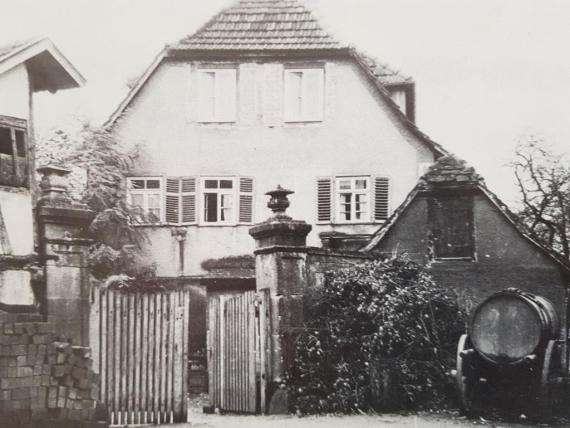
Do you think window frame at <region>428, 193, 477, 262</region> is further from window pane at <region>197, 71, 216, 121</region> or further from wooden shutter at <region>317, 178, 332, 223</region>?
window pane at <region>197, 71, 216, 121</region>

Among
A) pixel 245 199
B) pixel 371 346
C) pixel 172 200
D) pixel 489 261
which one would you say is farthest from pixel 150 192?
pixel 371 346

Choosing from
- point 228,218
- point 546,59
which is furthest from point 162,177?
point 546,59

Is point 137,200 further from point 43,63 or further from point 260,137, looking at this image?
point 43,63

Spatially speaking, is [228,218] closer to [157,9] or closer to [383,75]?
[383,75]

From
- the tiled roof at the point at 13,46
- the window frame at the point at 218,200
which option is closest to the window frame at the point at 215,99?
the window frame at the point at 218,200

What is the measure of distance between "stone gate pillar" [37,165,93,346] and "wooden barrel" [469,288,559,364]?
3.98 metres

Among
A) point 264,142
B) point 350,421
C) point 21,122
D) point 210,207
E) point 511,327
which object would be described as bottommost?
point 350,421

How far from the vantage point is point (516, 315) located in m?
8.34

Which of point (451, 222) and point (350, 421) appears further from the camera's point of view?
point (451, 222)

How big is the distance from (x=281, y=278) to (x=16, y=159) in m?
5.26

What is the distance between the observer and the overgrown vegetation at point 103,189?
48.3 feet

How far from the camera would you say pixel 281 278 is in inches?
352

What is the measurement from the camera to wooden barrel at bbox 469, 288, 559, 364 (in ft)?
26.8

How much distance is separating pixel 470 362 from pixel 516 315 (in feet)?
2.24
